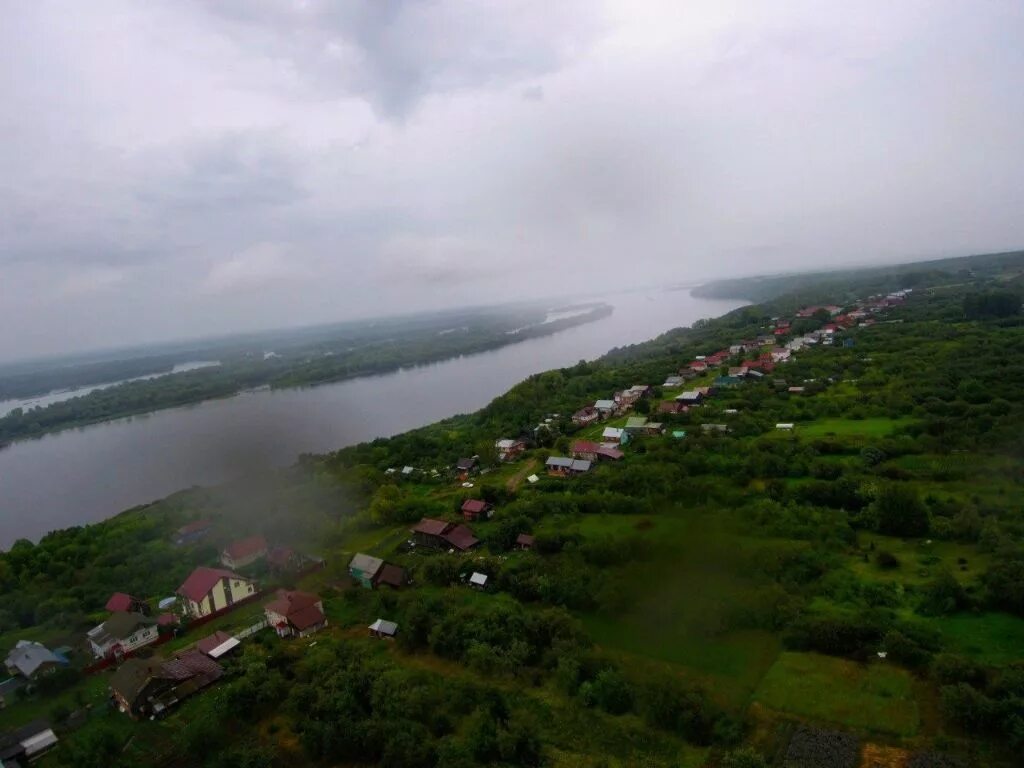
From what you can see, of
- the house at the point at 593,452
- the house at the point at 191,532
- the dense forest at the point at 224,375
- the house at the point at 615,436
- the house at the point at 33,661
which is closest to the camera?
the house at the point at 33,661

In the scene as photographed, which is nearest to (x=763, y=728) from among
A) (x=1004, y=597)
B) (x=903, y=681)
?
(x=903, y=681)

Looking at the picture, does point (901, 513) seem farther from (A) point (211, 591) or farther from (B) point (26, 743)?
(B) point (26, 743)

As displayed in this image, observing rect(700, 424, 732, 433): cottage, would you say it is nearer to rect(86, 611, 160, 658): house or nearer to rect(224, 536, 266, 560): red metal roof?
rect(224, 536, 266, 560): red metal roof

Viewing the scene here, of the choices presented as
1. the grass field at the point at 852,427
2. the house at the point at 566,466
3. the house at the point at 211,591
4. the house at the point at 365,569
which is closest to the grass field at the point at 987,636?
the grass field at the point at 852,427

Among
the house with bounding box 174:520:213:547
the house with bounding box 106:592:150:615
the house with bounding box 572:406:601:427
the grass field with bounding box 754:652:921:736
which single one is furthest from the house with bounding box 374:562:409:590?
the house with bounding box 572:406:601:427

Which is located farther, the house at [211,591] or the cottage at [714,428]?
the cottage at [714,428]

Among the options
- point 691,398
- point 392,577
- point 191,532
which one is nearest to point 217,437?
point 191,532

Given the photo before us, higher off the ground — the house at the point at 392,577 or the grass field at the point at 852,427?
the grass field at the point at 852,427

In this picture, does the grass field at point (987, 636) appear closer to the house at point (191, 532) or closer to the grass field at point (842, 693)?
the grass field at point (842, 693)
